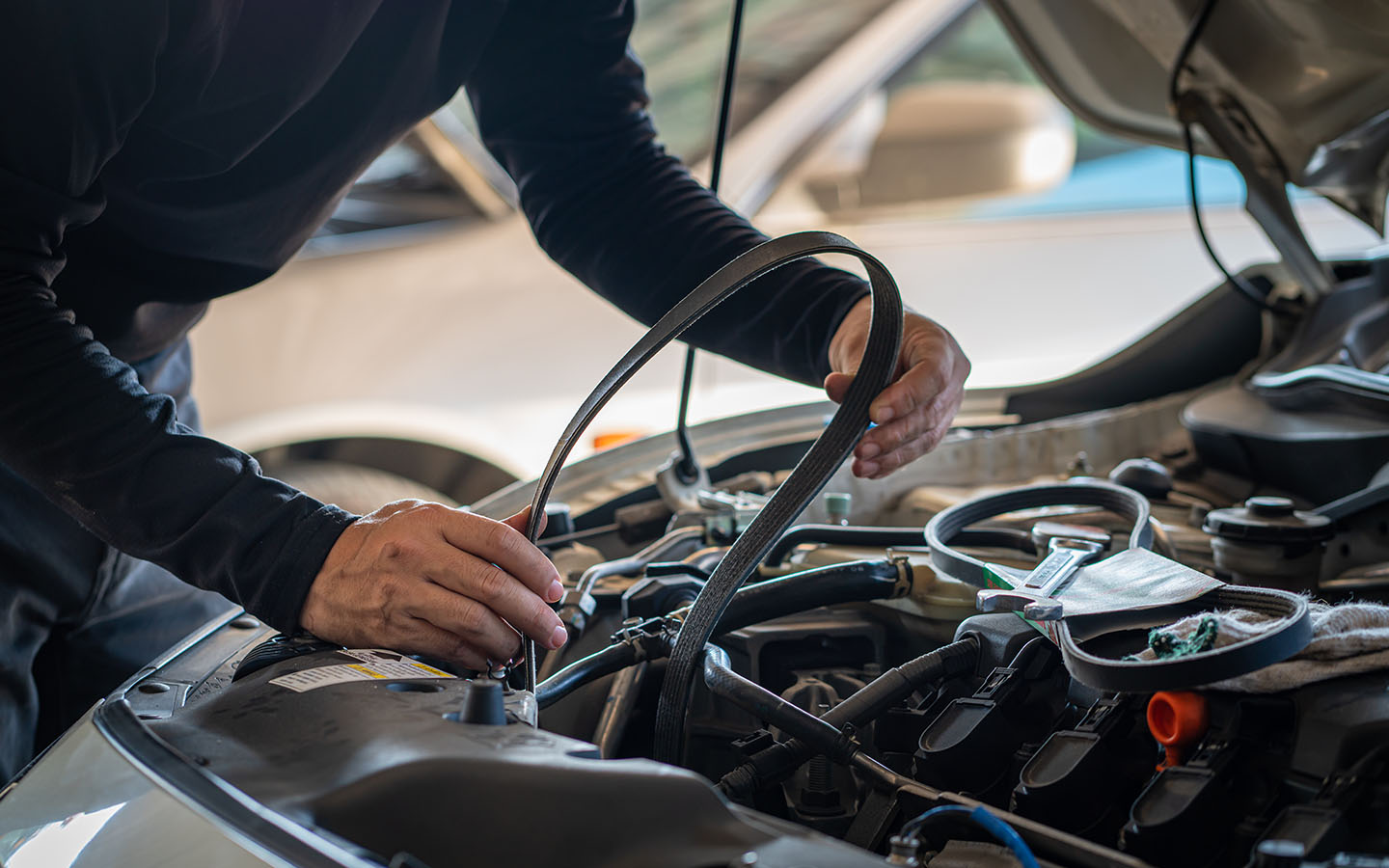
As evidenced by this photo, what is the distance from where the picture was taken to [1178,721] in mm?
625

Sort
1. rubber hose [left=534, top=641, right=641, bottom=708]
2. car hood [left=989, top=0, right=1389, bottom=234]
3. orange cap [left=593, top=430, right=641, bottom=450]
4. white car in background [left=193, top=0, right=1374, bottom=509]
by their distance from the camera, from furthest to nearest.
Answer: white car in background [left=193, top=0, right=1374, bottom=509] → orange cap [left=593, top=430, right=641, bottom=450] → car hood [left=989, top=0, right=1389, bottom=234] → rubber hose [left=534, top=641, right=641, bottom=708]

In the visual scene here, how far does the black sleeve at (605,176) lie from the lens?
3.80 ft

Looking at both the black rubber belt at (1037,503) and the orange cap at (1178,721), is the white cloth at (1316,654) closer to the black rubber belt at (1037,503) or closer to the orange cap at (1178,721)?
the orange cap at (1178,721)

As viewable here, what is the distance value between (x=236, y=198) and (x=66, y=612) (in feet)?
1.63

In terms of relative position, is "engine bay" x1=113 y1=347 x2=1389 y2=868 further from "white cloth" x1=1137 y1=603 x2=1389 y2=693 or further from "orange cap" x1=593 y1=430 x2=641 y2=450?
"orange cap" x1=593 y1=430 x2=641 y2=450

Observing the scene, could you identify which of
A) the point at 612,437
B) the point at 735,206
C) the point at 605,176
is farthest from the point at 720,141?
the point at 735,206

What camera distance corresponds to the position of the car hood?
1294 millimetres

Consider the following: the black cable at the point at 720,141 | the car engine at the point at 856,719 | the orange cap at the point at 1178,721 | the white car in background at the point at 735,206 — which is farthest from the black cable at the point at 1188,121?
the orange cap at the point at 1178,721

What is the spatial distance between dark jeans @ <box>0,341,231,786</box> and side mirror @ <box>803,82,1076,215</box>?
1597mm

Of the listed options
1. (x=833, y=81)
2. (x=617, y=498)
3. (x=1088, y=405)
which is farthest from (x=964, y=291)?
(x=617, y=498)

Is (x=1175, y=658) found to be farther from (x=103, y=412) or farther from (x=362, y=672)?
(x=103, y=412)

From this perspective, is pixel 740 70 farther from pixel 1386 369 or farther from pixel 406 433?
pixel 1386 369

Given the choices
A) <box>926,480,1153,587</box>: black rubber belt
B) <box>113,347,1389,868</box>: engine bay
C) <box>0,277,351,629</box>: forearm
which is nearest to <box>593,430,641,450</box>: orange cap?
<box>113,347,1389,868</box>: engine bay

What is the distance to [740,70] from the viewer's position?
262 centimetres
